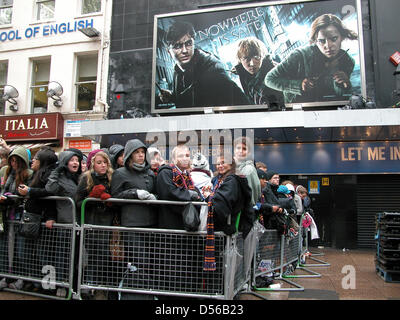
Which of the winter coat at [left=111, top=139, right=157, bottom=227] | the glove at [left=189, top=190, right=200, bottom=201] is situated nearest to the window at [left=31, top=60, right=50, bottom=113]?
the winter coat at [left=111, top=139, right=157, bottom=227]

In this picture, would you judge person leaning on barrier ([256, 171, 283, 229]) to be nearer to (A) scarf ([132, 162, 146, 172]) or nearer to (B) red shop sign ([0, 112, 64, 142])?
(A) scarf ([132, 162, 146, 172])

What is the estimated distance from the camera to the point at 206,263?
393 centimetres

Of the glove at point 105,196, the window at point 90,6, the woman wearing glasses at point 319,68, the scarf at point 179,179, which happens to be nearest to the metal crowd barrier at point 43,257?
the glove at point 105,196

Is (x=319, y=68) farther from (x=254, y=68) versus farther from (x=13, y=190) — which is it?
(x=13, y=190)

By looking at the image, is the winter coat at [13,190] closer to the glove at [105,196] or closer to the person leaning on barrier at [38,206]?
the person leaning on barrier at [38,206]

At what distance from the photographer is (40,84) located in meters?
15.6

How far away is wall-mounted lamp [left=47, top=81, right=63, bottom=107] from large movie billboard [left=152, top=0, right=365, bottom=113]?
443cm

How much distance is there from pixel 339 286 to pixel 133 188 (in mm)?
4036

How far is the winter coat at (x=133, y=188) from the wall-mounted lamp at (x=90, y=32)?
11145 millimetres

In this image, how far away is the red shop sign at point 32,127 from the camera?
14.2 m

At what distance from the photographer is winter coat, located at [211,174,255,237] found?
4039mm

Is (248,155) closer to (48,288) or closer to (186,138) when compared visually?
(48,288)
